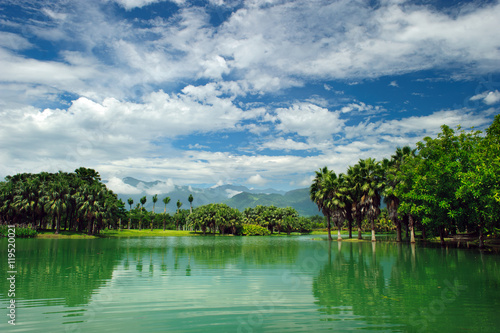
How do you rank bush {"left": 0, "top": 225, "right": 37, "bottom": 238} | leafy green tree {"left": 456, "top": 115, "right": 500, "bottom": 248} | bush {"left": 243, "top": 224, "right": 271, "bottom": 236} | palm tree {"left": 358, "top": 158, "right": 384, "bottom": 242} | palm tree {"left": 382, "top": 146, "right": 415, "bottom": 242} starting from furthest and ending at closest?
bush {"left": 243, "top": 224, "right": 271, "bottom": 236}
bush {"left": 0, "top": 225, "right": 37, "bottom": 238}
palm tree {"left": 358, "top": 158, "right": 384, "bottom": 242}
palm tree {"left": 382, "top": 146, "right": 415, "bottom": 242}
leafy green tree {"left": 456, "top": 115, "right": 500, "bottom": 248}

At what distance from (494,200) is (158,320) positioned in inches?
1178

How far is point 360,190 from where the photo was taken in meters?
57.4

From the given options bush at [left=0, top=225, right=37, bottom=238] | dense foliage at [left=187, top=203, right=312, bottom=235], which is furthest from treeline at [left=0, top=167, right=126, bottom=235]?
dense foliage at [left=187, top=203, right=312, bottom=235]

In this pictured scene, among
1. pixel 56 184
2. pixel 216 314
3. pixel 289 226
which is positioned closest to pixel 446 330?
pixel 216 314

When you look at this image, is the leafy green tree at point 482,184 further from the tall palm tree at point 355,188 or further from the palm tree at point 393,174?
the tall palm tree at point 355,188

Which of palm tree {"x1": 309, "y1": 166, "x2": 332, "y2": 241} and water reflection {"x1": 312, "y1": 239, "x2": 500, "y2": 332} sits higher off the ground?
palm tree {"x1": 309, "y1": 166, "x2": 332, "y2": 241}

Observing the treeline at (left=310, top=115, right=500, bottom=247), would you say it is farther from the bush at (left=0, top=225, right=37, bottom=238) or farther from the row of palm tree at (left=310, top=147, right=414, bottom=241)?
the bush at (left=0, top=225, right=37, bottom=238)

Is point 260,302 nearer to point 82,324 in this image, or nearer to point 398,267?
point 82,324

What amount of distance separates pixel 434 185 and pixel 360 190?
2069cm

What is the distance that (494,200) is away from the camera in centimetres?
2738

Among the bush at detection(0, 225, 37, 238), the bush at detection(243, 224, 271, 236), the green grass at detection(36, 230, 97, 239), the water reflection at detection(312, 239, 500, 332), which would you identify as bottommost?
the bush at detection(243, 224, 271, 236)

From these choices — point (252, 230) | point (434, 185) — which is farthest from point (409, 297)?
point (252, 230)

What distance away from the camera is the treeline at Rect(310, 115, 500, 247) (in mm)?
29297

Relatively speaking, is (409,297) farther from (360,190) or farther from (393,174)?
(360,190)
